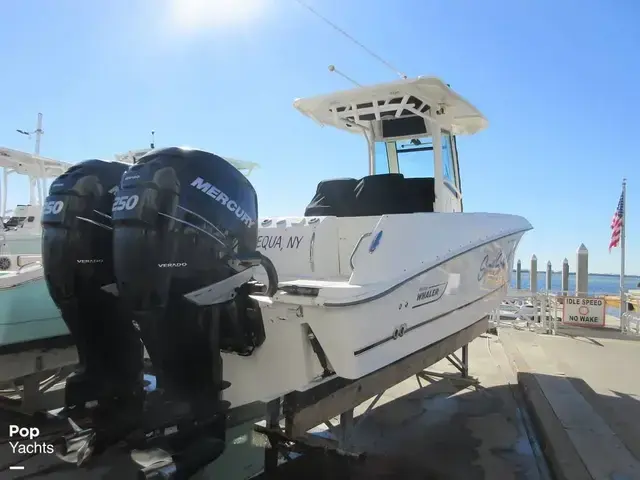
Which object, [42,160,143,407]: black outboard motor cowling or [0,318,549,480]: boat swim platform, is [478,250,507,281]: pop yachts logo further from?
[42,160,143,407]: black outboard motor cowling

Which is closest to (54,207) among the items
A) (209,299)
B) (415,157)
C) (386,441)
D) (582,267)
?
(209,299)

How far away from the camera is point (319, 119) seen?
5.77 m

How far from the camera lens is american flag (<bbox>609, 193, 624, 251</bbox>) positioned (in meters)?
12.9

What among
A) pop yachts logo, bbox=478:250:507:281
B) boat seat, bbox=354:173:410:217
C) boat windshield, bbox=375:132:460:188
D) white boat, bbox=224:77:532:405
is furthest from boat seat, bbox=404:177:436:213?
pop yachts logo, bbox=478:250:507:281

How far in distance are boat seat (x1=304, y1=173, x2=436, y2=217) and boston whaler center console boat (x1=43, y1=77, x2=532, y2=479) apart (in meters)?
0.77

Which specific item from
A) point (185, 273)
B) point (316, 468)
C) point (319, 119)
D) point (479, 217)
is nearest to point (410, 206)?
point (479, 217)

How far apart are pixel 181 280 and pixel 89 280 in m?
0.70

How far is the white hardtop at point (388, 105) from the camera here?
15.0ft

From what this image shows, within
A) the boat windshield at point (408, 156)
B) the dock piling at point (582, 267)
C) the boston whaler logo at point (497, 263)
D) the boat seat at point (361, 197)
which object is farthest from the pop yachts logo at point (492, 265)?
the dock piling at point (582, 267)

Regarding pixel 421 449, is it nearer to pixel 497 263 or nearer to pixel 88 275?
pixel 497 263

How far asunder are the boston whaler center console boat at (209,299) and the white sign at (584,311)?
8.77 meters

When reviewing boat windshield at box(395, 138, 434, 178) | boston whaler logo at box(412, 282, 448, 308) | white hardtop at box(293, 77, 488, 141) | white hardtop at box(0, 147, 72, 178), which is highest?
white hardtop at box(0, 147, 72, 178)

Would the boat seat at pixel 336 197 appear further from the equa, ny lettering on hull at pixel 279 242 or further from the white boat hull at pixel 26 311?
the white boat hull at pixel 26 311

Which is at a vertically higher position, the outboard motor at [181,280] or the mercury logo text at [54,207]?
the mercury logo text at [54,207]
